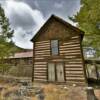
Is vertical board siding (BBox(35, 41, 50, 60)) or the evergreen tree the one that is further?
vertical board siding (BBox(35, 41, 50, 60))

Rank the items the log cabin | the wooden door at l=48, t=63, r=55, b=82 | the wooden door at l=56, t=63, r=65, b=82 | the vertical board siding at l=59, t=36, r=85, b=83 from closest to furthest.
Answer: the vertical board siding at l=59, t=36, r=85, b=83, the log cabin, the wooden door at l=56, t=63, r=65, b=82, the wooden door at l=48, t=63, r=55, b=82

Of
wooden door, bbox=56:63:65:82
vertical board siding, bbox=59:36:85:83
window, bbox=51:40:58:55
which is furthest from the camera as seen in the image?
window, bbox=51:40:58:55

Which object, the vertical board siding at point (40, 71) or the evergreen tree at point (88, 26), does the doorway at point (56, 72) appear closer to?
the vertical board siding at point (40, 71)

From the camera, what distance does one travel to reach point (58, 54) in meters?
17.6

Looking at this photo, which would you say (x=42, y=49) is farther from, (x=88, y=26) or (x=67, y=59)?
(x=88, y=26)

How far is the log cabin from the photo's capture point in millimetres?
16344

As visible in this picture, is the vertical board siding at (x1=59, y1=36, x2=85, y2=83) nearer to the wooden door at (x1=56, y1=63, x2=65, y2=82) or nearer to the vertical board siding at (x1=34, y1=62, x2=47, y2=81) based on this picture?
the wooden door at (x1=56, y1=63, x2=65, y2=82)

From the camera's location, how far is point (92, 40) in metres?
17.6

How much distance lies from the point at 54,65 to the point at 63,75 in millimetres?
1646

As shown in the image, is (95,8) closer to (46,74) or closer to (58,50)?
(58,50)

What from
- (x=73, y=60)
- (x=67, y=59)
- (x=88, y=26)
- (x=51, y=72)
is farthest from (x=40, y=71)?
(x=88, y=26)

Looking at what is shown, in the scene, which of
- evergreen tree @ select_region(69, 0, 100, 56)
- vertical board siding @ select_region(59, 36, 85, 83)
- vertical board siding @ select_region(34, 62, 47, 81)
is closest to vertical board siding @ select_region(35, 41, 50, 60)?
vertical board siding @ select_region(34, 62, 47, 81)

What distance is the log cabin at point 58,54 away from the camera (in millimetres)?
16344

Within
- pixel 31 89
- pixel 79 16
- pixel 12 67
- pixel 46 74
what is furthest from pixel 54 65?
pixel 12 67
